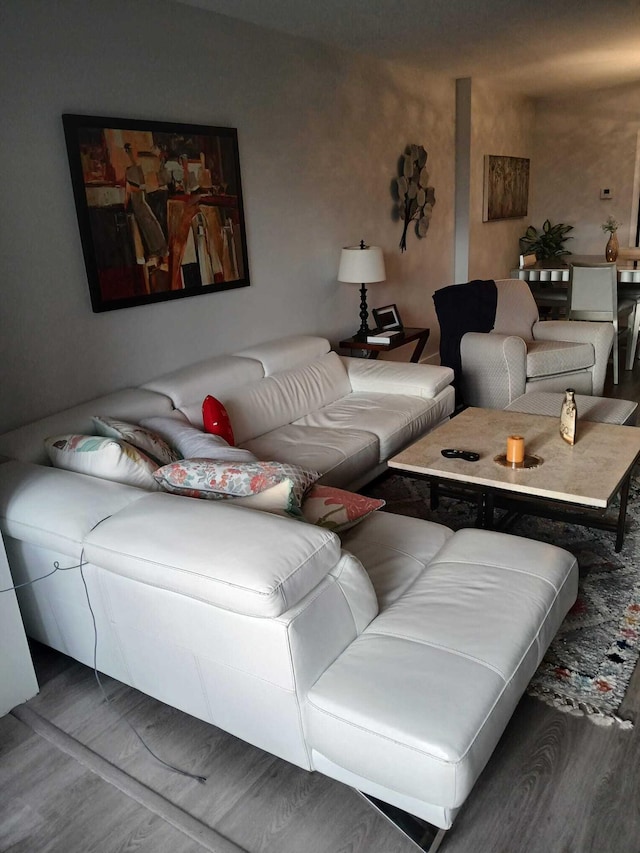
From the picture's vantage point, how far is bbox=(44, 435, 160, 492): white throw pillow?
2080mm

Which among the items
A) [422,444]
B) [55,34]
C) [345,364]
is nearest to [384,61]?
[345,364]

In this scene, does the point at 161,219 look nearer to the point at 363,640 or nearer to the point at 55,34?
the point at 55,34

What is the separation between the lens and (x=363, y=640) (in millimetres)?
1579

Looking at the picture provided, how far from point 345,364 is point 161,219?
137 centimetres

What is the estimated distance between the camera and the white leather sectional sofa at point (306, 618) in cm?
136

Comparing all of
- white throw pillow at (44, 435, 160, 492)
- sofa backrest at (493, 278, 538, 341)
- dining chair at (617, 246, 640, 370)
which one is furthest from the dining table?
white throw pillow at (44, 435, 160, 492)

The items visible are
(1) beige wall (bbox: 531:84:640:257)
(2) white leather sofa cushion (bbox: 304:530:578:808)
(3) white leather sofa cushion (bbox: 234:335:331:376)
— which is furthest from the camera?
(1) beige wall (bbox: 531:84:640:257)

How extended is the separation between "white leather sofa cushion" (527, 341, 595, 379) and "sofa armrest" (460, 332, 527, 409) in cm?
6

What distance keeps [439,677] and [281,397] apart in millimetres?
2074

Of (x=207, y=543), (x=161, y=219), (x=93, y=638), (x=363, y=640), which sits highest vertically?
(x=161, y=219)

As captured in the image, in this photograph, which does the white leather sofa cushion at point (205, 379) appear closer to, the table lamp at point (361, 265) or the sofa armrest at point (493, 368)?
the table lamp at point (361, 265)

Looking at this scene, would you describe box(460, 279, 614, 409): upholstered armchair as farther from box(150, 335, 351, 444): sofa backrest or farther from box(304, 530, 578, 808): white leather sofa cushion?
box(304, 530, 578, 808): white leather sofa cushion

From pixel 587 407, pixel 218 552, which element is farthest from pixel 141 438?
pixel 587 407

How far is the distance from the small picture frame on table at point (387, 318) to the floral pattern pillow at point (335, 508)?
8.60 feet
